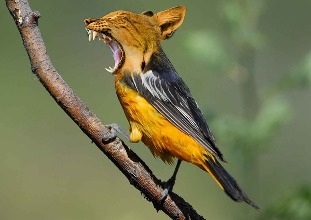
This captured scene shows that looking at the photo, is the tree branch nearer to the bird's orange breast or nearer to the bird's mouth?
the bird's mouth

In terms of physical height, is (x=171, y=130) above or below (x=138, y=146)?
below

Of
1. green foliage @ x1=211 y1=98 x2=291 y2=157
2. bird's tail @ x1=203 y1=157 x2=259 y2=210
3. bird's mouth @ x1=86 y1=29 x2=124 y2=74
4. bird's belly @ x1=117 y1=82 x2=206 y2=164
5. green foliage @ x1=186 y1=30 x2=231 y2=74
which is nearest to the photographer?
bird's mouth @ x1=86 y1=29 x2=124 y2=74

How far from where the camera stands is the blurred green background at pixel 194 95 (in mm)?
6254

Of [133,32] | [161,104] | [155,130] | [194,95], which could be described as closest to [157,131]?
[155,130]

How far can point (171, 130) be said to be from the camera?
538 centimetres

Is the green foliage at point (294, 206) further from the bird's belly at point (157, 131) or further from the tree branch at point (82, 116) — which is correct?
the tree branch at point (82, 116)

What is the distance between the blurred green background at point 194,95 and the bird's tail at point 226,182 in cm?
68

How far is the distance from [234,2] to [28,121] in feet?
21.1

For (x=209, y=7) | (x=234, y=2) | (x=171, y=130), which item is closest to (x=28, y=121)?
(x=209, y=7)

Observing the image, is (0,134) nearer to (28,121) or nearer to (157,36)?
(28,121)

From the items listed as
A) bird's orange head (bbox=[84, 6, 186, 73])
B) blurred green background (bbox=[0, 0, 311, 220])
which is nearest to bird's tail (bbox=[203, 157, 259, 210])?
bird's orange head (bbox=[84, 6, 186, 73])

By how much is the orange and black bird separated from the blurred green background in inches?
20.6

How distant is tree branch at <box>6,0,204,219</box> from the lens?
415 cm

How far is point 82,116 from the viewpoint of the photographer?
14.3 feet
